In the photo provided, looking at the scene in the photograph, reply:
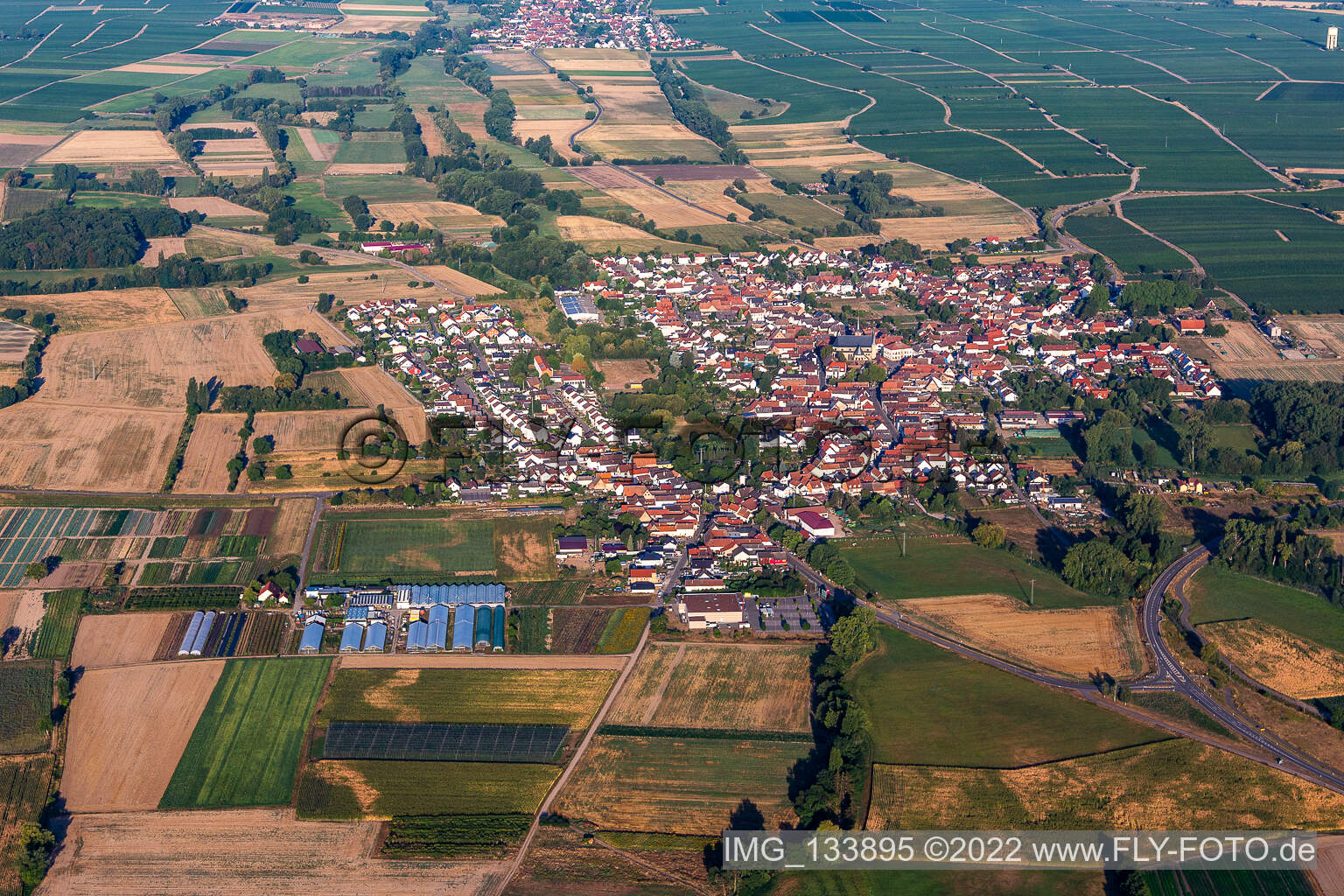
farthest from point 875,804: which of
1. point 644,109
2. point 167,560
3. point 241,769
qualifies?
point 644,109

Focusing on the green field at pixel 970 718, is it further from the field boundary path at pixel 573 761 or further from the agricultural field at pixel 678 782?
the field boundary path at pixel 573 761

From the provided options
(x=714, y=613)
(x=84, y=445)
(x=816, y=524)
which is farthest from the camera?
(x=84, y=445)

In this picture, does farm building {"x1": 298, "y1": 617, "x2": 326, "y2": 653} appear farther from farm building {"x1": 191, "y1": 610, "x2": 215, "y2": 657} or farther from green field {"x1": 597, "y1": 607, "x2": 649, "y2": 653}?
green field {"x1": 597, "y1": 607, "x2": 649, "y2": 653}

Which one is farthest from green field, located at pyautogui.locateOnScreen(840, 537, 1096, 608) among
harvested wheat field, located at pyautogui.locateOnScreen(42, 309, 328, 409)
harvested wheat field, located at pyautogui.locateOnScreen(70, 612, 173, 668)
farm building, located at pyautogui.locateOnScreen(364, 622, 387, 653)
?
harvested wheat field, located at pyautogui.locateOnScreen(42, 309, 328, 409)

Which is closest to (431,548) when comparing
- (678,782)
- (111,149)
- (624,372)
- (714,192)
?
(678,782)

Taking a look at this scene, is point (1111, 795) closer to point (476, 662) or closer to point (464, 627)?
point (476, 662)

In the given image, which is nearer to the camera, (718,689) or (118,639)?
(718,689)
